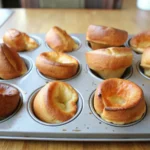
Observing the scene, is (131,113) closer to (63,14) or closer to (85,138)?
(85,138)

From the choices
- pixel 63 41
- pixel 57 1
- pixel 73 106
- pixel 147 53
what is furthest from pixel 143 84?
pixel 57 1

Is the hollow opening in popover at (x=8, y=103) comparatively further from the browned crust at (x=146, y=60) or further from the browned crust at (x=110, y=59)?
the browned crust at (x=146, y=60)

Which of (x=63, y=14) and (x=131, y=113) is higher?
(x=131, y=113)

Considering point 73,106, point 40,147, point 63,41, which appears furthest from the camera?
point 63,41

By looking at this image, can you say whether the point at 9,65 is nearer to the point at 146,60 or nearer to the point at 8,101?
the point at 8,101

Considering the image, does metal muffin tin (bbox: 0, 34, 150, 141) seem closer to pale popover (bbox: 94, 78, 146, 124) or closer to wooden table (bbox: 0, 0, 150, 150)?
pale popover (bbox: 94, 78, 146, 124)

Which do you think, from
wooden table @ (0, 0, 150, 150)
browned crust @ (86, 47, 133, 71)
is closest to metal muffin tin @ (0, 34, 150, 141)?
browned crust @ (86, 47, 133, 71)

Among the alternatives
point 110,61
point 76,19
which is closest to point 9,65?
point 110,61
